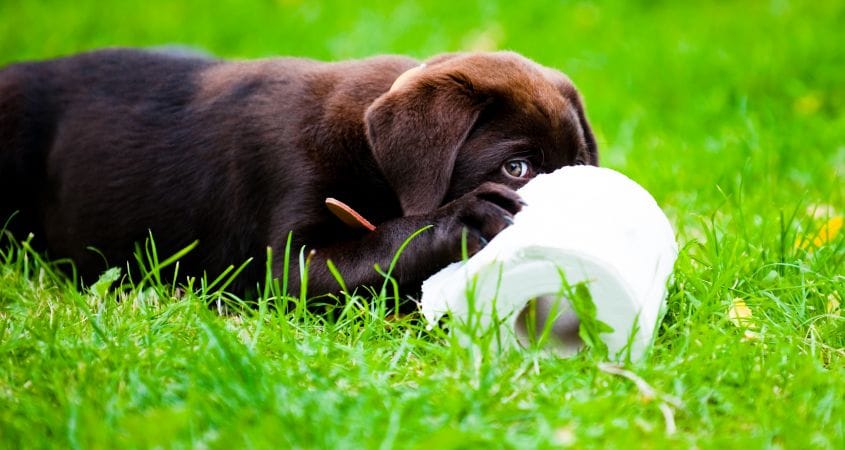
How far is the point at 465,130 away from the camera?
2.90 metres

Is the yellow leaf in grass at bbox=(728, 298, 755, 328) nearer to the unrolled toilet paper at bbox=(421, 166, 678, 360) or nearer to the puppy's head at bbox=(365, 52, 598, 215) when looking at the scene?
the unrolled toilet paper at bbox=(421, 166, 678, 360)

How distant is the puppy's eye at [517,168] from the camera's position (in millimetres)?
2973

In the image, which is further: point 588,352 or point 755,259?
point 755,259

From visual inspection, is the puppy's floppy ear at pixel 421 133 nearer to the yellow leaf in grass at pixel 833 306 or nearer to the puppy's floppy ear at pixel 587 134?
the puppy's floppy ear at pixel 587 134

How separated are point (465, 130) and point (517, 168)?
22 cm

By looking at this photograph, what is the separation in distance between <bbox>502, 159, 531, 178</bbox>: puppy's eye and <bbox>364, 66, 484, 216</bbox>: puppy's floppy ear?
0.17 meters

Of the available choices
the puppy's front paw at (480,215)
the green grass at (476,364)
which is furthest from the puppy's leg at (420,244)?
the green grass at (476,364)

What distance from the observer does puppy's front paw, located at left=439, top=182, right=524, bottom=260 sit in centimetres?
263

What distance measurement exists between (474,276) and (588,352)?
0.38 metres

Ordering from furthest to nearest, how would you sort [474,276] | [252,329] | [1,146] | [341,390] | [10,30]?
[10,30], [1,146], [252,329], [474,276], [341,390]

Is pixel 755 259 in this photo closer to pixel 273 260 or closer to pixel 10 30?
pixel 273 260

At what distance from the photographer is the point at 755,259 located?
3.13 m

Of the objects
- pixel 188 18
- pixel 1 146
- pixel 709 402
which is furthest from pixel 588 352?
pixel 188 18

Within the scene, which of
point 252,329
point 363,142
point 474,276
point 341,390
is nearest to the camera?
point 341,390
